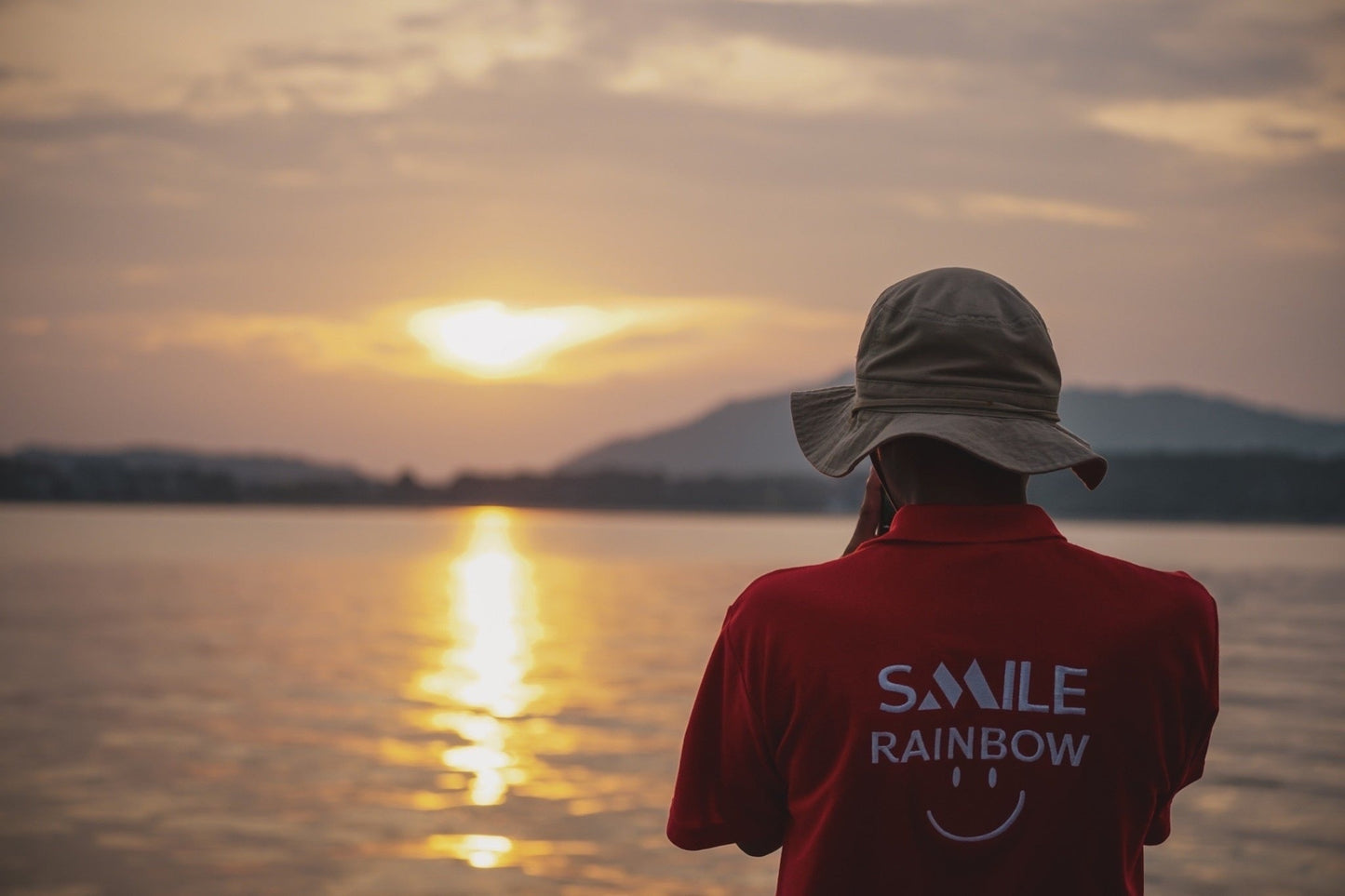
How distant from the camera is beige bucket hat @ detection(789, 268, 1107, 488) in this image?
1.96 meters

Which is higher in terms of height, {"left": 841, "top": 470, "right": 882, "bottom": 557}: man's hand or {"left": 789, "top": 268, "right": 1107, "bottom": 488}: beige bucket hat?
{"left": 789, "top": 268, "right": 1107, "bottom": 488}: beige bucket hat

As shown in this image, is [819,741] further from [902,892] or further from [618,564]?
[618,564]

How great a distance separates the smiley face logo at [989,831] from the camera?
6.20 ft

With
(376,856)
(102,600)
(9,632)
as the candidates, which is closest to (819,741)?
(376,856)

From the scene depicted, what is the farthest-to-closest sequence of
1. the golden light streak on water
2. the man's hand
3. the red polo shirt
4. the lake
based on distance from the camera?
1. the golden light streak on water
2. the lake
3. the man's hand
4. the red polo shirt

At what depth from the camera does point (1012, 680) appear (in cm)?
187

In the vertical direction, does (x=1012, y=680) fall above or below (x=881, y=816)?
above

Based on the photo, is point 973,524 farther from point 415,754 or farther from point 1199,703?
point 415,754

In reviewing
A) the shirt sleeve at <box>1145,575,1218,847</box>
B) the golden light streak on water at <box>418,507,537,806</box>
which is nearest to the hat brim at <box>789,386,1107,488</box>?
the shirt sleeve at <box>1145,575,1218,847</box>

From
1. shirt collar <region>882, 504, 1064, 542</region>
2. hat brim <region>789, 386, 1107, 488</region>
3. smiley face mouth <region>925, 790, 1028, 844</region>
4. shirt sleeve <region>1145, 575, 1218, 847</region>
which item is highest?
hat brim <region>789, 386, 1107, 488</region>

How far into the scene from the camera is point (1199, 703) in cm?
201

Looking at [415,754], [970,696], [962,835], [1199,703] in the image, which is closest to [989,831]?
[962,835]

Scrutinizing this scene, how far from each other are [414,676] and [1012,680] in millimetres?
23375

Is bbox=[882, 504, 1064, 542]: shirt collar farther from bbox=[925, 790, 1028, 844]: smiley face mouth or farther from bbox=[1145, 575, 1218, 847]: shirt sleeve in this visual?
bbox=[925, 790, 1028, 844]: smiley face mouth
